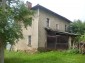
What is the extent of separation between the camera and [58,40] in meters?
34.6

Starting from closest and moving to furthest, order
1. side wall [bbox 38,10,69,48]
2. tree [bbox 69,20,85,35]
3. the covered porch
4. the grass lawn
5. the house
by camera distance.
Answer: the grass lawn < the house < side wall [bbox 38,10,69,48] < the covered porch < tree [bbox 69,20,85,35]

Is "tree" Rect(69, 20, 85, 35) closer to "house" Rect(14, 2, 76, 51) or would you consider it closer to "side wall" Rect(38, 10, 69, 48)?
"side wall" Rect(38, 10, 69, 48)

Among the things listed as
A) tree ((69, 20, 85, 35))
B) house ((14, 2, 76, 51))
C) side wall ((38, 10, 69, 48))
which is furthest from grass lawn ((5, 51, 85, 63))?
tree ((69, 20, 85, 35))

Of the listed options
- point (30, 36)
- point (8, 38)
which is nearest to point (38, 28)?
point (30, 36)

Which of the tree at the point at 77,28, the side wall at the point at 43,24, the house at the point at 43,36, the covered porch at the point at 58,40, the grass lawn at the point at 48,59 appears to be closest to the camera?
the grass lawn at the point at 48,59

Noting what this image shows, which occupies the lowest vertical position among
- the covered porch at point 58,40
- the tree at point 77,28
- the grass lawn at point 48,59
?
the grass lawn at point 48,59

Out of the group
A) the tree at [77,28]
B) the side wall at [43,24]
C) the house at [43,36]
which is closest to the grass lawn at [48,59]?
the house at [43,36]

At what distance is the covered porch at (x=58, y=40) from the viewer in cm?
3444

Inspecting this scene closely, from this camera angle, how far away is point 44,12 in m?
35.3

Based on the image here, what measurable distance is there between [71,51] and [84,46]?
6.26ft

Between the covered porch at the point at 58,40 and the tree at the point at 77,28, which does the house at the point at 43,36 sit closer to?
the covered porch at the point at 58,40

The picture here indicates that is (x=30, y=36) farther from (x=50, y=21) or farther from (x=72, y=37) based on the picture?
(x=72, y=37)

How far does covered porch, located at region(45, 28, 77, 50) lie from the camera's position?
3444 cm

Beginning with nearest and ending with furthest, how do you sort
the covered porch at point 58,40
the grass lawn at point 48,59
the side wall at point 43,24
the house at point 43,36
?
the grass lawn at point 48,59 → the house at point 43,36 → the side wall at point 43,24 → the covered porch at point 58,40
